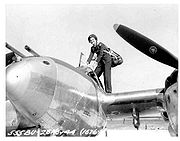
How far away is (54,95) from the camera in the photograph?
5484 mm

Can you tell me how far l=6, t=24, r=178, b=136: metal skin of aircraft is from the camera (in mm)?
5227

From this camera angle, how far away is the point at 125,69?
7.81 metres

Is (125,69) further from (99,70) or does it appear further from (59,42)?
(59,42)

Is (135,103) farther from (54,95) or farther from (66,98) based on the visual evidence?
(54,95)

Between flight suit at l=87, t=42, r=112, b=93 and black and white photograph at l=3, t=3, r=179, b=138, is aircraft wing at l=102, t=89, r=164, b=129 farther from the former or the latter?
flight suit at l=87, t=42, r=112, b=93

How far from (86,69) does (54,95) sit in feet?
5.78

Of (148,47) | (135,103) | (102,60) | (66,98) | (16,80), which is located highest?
(148,47)

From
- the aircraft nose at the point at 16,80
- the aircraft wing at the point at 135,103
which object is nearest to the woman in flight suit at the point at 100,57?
the aircraft wing at the point at 135,103

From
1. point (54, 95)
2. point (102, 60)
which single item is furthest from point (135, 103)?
point (54, 95)

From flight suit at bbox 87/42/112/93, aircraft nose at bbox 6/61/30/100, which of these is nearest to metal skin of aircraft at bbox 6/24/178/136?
aircraft nose at bbox 6/61/30/100

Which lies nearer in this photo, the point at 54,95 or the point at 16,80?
the point at 16,80

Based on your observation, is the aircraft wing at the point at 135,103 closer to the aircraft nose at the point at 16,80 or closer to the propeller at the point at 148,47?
the propeller at the point at 148,47

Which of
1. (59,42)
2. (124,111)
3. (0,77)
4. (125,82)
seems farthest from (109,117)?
(0,77)

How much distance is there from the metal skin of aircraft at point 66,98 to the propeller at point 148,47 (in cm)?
2
